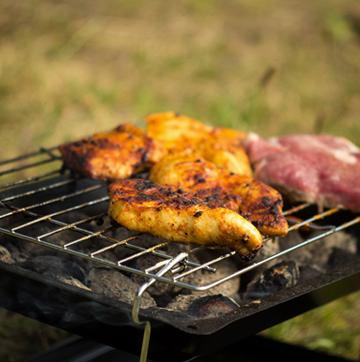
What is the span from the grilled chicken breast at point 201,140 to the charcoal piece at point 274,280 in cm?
68

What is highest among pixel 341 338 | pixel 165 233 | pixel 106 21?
pixel 106 21

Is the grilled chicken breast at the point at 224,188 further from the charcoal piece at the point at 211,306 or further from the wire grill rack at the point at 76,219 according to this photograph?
the charcoal piece at the point at 211,306

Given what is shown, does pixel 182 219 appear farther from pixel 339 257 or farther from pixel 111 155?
pixel 339 257

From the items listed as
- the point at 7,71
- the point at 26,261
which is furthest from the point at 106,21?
the point at 26,261

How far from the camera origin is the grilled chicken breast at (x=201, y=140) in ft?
12.4

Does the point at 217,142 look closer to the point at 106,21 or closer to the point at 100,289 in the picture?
the point at 100,289

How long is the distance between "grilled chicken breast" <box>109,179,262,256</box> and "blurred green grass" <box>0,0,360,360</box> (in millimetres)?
2260

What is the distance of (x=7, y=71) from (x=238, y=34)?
12.8 ft

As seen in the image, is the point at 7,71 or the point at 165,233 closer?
the point at 165,233

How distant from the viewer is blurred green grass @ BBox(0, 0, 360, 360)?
6957mm

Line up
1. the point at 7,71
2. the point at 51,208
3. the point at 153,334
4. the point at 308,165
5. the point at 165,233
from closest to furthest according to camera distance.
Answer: the point at 153,334 → the point at 165,233 → the point at 51,208 → the point at 308,165 → the point at 7,71

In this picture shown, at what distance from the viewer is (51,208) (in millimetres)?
3541

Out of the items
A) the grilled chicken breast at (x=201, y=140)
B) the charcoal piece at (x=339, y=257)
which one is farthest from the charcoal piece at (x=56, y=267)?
the charcoal piece at (x=339, y=257)

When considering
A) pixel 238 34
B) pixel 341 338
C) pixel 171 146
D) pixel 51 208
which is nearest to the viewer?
pixel 51 208
